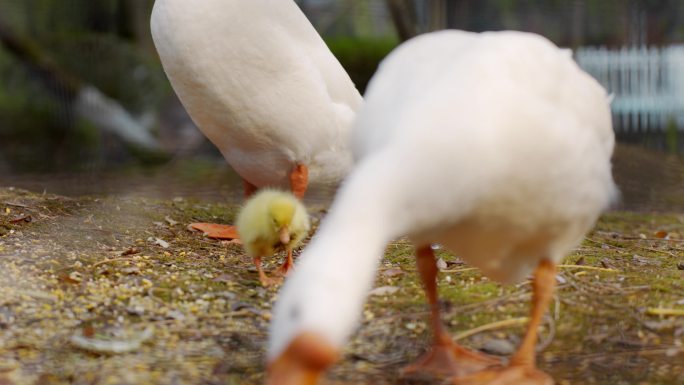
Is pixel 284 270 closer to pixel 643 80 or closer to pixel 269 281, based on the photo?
pixel 269 281

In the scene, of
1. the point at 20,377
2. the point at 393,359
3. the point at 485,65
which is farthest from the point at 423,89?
the point at 20,377

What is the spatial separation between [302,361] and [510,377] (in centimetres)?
104

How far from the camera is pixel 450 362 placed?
3205 millimetres

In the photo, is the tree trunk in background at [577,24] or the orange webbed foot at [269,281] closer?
the orange webbed foot at [269,281]

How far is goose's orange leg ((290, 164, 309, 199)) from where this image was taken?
4977 mm

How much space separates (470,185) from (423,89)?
0.42m

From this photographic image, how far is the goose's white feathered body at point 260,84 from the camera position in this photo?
14.6 feet

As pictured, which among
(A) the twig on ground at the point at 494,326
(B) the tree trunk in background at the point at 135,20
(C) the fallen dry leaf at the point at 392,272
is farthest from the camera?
(B) the tree trunk in background at the point at 135,20

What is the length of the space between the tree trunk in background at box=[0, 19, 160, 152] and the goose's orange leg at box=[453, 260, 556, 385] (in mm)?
7533

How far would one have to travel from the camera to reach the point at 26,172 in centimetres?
895

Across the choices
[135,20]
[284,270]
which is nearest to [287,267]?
[284,270]

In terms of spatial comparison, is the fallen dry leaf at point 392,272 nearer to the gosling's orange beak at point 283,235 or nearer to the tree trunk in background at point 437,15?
the gosling's orange beak at point 283,235

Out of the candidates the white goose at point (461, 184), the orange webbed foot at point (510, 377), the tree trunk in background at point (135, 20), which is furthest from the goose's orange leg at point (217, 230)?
the tree trunk in background at point (135, 20)

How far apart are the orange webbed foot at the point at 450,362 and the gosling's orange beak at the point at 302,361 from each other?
3.15 ft
